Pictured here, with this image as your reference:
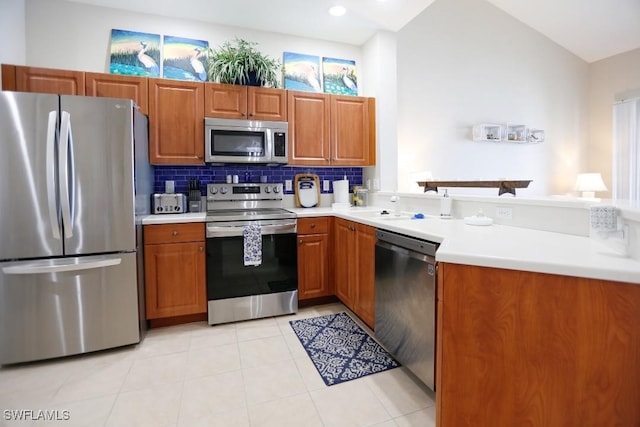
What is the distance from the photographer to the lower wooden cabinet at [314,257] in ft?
9.62

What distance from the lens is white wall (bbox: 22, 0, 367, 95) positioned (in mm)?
2715

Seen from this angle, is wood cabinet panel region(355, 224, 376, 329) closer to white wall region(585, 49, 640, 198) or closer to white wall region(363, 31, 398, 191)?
white wall region(363, 31, 398, 191)

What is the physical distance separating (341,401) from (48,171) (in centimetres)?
231

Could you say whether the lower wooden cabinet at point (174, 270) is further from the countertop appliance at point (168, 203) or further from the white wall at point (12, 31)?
the white wall at point (12, 31)

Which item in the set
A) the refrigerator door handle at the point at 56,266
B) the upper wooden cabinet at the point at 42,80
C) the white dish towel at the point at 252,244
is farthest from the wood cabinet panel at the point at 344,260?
the upper wooden cabinet at the point at 42,80

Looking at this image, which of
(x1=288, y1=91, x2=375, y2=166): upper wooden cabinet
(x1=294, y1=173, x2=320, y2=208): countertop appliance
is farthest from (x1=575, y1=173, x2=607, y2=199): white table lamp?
(x1=294, y1=173, x2=320, y2=208): countertop appliance

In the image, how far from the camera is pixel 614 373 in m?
0.97

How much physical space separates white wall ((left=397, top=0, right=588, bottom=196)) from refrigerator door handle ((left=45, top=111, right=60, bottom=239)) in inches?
133

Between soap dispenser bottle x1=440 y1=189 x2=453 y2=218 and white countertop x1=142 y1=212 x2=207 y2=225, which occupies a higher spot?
soap dispenser bottle x1=440 y1=189 x2=453 y2=218

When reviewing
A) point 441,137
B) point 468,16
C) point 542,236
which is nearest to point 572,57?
point 468,16

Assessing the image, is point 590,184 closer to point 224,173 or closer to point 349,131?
point 349,131

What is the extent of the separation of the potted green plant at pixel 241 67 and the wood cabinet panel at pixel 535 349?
2560mm

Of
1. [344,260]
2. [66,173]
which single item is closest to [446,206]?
[344,260]

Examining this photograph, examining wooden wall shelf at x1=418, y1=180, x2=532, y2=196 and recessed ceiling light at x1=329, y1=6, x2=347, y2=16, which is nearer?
wooden wall shelf at x1=418, y1=180, x2=532, y2=196
